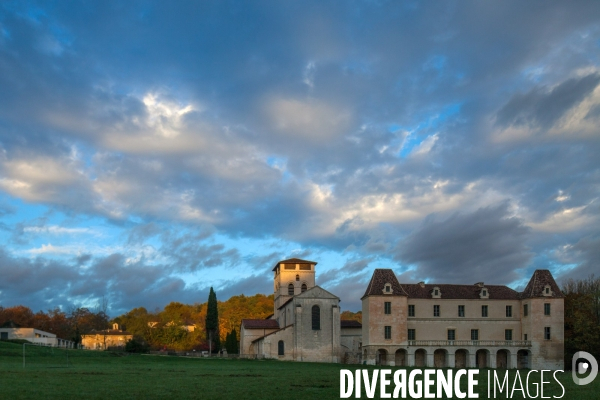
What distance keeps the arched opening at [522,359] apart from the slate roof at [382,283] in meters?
15.9

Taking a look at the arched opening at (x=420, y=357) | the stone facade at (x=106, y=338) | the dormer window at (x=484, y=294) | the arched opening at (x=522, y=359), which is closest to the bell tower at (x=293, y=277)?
the arched opening at (x=420, y=357)

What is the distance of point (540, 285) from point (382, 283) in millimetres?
18364

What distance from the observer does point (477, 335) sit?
72.4 meters

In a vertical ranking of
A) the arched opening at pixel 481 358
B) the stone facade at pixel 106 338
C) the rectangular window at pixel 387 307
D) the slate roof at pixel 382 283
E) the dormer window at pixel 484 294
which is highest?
the slate roof at pixel 382 283

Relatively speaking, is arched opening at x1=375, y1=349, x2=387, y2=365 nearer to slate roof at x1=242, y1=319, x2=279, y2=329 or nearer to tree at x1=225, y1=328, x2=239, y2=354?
slate roof at x1=242, y1=319, x2=279, y2=329

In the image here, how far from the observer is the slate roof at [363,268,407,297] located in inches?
2771

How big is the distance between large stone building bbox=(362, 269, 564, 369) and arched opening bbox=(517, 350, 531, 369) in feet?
0.38

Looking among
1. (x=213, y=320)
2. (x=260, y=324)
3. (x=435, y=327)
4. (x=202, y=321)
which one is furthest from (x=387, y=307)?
(x=202, y=321)

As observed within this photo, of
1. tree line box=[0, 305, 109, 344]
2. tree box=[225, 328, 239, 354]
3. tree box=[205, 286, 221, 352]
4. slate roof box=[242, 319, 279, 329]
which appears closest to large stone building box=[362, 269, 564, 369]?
slate roof box=[242, 319, 279, 329]

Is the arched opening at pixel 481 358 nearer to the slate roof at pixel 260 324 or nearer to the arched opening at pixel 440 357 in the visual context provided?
the arched opening at pixel 440 357

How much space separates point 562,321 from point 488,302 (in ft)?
26.9

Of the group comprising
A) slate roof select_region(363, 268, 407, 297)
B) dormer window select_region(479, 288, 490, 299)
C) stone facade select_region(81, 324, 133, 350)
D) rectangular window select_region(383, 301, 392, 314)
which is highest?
slate roof select_region(363, 268, 407, 297)

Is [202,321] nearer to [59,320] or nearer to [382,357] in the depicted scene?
[59,320]

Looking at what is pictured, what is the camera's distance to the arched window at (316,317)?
7362 centimetres
